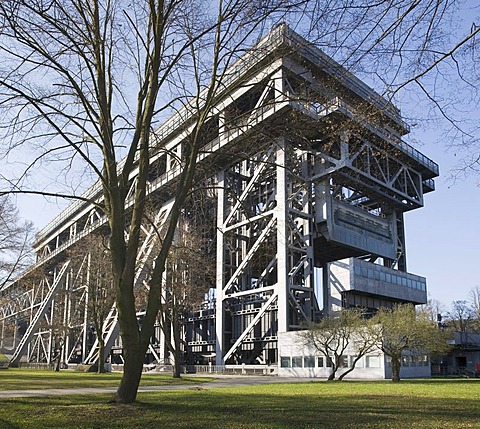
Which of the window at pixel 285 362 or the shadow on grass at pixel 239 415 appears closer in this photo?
the shadow on grass at pixel 239 415

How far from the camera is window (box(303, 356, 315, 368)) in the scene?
4397 centimetres

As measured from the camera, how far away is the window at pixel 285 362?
45.9m

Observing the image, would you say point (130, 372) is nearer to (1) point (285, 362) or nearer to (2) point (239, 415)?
(2) point (239, 415)

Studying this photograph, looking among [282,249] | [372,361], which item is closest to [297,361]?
[372,361]

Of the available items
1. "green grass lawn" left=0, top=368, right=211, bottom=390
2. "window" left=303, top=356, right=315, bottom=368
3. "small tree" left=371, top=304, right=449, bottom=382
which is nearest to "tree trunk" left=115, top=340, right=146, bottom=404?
"green grass lawn" left=0, top=368, right=211, bottom=390

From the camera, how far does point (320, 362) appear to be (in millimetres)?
43656

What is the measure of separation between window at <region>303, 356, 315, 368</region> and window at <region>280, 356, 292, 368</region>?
1674 mm

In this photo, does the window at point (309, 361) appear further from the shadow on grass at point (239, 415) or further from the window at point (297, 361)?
the shadow on grass at point (239, 415)

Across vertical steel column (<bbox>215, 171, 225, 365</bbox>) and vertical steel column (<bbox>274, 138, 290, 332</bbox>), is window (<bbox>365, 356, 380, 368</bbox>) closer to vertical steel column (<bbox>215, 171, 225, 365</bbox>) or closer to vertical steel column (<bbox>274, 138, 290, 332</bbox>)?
vertical steel column (<bbox>274, 138, 290, 332</bbox>)

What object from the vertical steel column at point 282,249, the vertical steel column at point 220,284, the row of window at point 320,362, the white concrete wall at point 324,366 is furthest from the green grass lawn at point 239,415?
the vertical steel column at point 220,284

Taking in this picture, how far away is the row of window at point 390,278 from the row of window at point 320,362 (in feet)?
41.3

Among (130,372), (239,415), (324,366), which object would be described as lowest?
(324,366)

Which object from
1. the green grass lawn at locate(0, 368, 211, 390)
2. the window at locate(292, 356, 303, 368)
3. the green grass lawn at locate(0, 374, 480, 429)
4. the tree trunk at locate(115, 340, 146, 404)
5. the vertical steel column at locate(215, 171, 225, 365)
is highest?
the vertical steel column at locate(215, 171, 225, 365)

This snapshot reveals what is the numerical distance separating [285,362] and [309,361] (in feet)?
8.79
